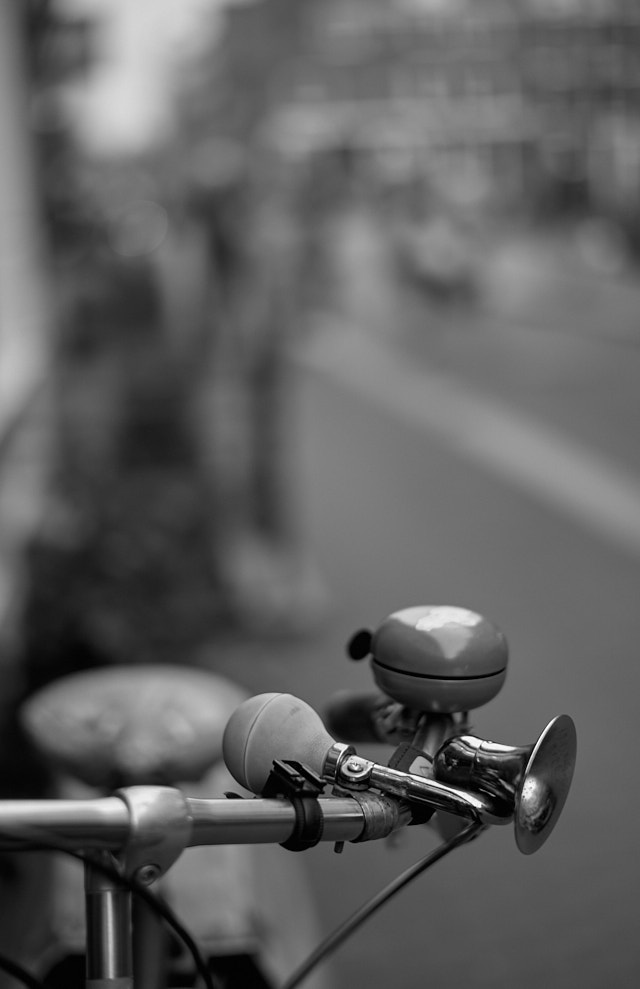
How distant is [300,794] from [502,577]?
5.25 metres

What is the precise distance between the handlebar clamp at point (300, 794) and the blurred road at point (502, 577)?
59 cm

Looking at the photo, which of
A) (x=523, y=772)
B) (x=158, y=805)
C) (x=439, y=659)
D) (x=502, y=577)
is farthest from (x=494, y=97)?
(x=158, y=805)

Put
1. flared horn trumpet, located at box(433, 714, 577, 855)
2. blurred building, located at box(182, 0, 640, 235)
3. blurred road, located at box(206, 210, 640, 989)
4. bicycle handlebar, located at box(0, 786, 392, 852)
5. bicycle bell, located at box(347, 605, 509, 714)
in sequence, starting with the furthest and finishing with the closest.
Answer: blurred building, located at box(182, 0, 640, 235) < blurred road, located at box(206, 210, 640, 989) < bicycle bell, located at box(347, 605, 509, 714) < flared horn trumpet, located at box(433, 714, 577, 855) < bicycle handlebar, located at box(0, 786, 392, 852)

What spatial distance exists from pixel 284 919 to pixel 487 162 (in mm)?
15206

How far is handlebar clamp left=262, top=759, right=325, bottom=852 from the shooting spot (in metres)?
0.72

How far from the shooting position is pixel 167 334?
15.5 feet

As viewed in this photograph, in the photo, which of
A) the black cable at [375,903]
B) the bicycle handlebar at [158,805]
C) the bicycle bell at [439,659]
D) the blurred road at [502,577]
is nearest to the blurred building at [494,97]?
the blurred road at [502,577]

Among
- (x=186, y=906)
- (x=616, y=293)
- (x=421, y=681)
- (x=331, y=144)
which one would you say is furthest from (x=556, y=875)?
(x=616, y=293)

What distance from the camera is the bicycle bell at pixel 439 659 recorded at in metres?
0.91

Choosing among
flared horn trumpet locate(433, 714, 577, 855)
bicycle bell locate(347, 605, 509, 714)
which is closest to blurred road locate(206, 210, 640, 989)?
bicycle bell locate(347, 605, 509, 714)

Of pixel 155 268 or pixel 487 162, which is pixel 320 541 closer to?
pixel 155 268

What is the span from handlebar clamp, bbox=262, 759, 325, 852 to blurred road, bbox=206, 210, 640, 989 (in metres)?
0.59

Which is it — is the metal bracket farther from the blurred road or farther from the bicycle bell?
the blurred road

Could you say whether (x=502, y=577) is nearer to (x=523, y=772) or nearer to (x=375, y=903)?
(x=375, y=903)
